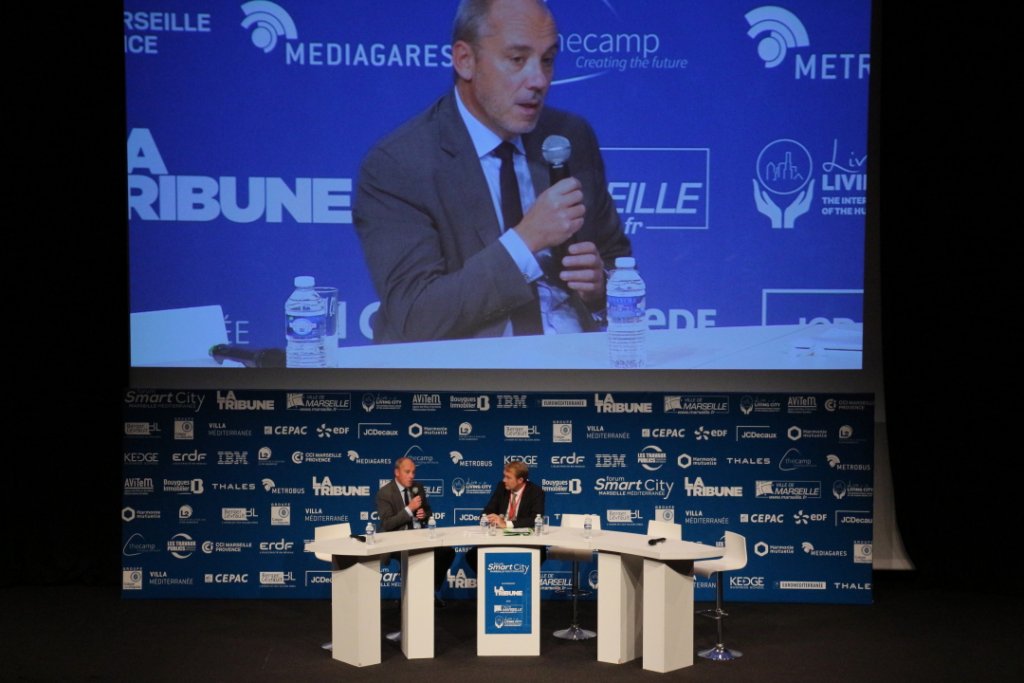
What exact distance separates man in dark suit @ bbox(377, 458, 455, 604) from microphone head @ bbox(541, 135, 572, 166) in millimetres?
2427

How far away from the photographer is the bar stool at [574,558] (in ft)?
23.7

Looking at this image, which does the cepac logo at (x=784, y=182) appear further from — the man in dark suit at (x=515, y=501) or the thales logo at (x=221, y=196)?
the thales logo at (x=221, y=196)

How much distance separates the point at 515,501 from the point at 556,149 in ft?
8.35

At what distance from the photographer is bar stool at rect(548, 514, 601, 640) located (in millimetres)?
7234

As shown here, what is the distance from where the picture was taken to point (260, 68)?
811cm

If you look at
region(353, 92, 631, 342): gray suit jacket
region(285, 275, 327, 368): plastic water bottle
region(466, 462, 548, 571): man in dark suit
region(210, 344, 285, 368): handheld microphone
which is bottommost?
region(466, 462, 548, 571): man in dark suit

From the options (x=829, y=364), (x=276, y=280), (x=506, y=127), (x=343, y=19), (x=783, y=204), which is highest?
(x=343, y=19)

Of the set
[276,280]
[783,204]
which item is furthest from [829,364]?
[276,280]

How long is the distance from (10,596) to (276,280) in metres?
3.02

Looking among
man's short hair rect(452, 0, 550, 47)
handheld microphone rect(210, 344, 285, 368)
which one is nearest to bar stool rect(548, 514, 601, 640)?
handheld microphone rect(210, 344, 285, 368)

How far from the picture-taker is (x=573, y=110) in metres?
8.15

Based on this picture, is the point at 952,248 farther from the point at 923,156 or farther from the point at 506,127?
the point at 506,127

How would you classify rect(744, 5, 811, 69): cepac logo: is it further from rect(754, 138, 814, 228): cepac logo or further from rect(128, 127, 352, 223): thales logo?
rect(128, 127, 352, 223): thales logo

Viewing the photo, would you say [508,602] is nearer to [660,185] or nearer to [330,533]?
[330,533]
